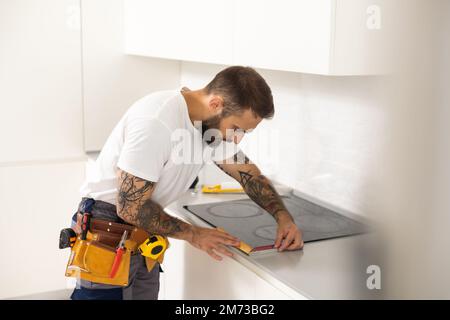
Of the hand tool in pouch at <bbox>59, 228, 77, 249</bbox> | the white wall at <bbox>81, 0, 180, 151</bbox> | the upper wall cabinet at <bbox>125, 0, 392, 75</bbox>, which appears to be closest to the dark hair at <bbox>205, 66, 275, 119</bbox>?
the upper wall cabinet at <bbox>125, 0, 392, 75</bbox>

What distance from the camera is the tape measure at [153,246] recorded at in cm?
170

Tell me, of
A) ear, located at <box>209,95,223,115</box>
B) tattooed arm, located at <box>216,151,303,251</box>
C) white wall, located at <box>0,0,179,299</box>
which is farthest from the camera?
white wall, located at <box>0,0,179,299</box>

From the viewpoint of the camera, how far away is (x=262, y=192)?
1857 millimetres

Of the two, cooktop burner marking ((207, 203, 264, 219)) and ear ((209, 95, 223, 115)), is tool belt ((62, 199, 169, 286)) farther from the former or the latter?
ear ((209, 95, 223, 115))

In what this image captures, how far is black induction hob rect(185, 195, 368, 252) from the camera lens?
5.73 feet

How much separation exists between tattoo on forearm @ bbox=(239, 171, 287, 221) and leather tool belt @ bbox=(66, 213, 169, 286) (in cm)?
37

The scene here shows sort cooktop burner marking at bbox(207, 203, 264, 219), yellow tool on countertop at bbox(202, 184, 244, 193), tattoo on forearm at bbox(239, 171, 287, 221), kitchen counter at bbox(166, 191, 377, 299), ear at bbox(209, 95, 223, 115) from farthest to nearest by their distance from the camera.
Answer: yellow tool on countertop at bbox(202, 184, 244, 193) < cooktop burner marking at bbox(207, 203, 264, 219) < tattoo on forearm at bbox(239, 171, 287, 221) < ear at bbox(209, 95, 223, 115) < kitchen counter at bbox(166, 191, 377, 299)

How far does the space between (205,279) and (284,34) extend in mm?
794

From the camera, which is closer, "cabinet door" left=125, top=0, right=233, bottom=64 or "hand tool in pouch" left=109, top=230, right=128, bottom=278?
"hand tool in pouch" left=109, top=230, right=128, bottom=278

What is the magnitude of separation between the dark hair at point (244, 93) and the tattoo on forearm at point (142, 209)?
0.30 meters

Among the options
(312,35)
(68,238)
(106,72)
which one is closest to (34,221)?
(106,72)

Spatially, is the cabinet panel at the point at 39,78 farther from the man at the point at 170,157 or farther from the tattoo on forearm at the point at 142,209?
the tattoo on forearm at the point at 142,209

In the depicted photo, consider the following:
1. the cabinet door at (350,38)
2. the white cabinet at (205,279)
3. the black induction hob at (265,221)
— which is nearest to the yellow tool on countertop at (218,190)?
the black induction hob at (265,221)

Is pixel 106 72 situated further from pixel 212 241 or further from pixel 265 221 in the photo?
pixel 212 241
